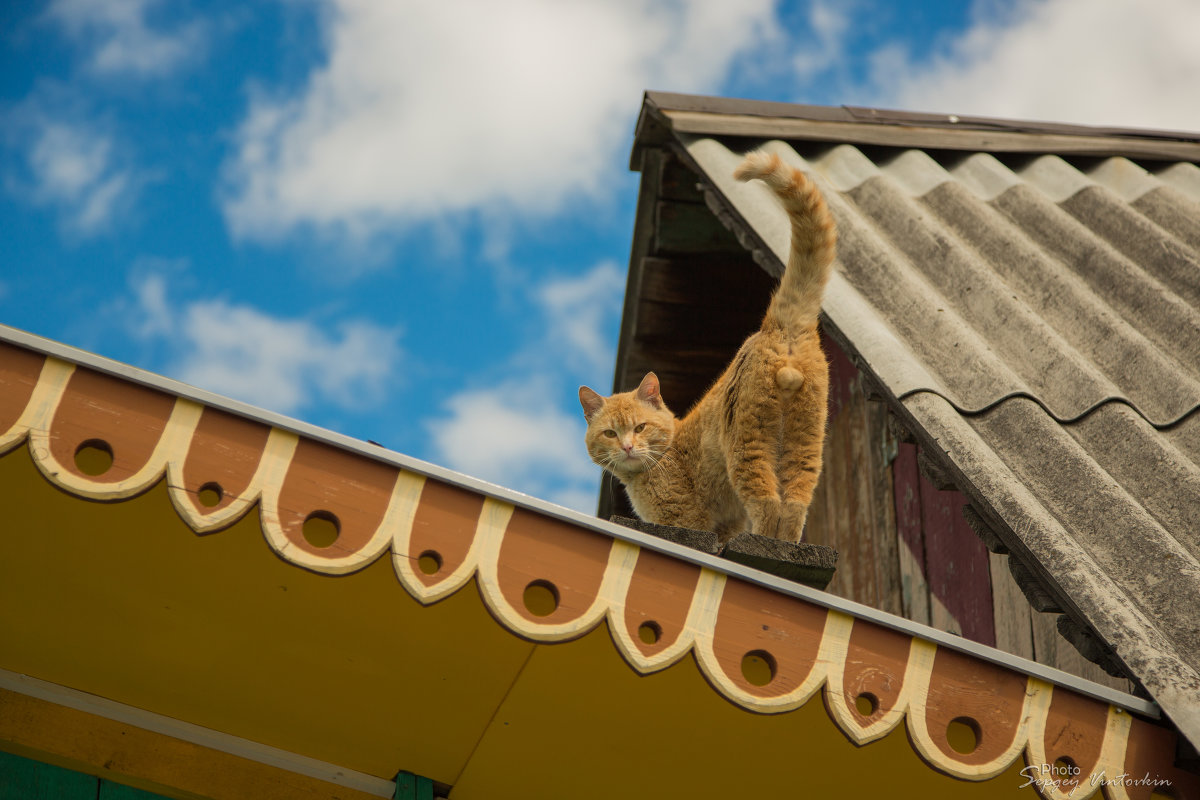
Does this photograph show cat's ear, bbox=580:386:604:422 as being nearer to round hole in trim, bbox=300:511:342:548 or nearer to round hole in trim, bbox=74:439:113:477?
round hole in trim, bbox=300:511:342:548

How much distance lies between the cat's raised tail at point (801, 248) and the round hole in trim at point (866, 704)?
1.21 m

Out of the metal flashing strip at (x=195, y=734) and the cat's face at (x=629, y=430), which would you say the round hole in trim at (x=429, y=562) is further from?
the cat's face at (x=629, y=430)

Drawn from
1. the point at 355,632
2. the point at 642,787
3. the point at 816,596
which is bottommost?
the point at 642,787

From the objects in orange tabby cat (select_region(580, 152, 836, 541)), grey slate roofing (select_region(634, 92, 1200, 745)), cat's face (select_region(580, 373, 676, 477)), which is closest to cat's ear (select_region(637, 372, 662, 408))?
cat's face (select_region(580, 373, 676, 477))

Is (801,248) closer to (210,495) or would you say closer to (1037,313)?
(1037,313)

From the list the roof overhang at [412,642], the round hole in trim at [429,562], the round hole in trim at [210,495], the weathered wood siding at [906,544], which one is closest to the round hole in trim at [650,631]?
the roof overhang at [412,642]

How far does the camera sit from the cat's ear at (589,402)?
4005 mm

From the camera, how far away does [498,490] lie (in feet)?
5.60

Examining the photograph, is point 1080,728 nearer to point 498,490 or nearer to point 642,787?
point 642,787

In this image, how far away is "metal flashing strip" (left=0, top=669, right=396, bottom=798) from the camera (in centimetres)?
204

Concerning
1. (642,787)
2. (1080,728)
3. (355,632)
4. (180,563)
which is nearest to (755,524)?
(642,787)

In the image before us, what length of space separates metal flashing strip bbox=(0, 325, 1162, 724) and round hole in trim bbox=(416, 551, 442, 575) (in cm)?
12

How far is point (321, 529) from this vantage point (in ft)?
5.54

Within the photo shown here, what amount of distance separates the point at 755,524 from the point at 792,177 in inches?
35.1
